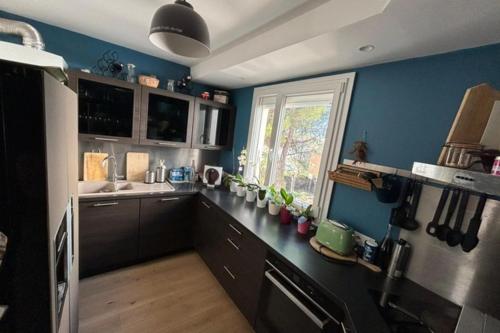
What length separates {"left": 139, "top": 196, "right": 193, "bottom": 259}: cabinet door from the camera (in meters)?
2.17

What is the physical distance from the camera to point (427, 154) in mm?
1223

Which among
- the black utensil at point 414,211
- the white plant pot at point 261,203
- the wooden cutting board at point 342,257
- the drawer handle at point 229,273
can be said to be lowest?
the drawer handle at point 229,273

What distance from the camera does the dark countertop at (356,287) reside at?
3.15ft

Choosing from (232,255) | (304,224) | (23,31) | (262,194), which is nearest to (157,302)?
(232,255)

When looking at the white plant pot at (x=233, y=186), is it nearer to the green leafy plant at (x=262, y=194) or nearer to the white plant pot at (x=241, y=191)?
the white plant pot at (x=241, y=191)

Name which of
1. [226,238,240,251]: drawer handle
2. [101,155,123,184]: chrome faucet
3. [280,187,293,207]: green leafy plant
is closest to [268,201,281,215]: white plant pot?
[280,187,293,207]: green leafy plant

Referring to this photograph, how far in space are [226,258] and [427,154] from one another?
1743 millimetres

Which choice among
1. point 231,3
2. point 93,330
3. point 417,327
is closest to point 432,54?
point 231,3

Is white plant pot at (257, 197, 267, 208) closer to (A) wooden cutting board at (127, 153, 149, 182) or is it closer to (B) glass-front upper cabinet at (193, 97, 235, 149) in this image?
(B) glass-front upper cabinet at (193, 97, 235, 149)

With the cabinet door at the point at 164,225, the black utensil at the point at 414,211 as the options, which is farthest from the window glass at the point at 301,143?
the cabinet door at the point at 164,225

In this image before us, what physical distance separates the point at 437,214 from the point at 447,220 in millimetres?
48

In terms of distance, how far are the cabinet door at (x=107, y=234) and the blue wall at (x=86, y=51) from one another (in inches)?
57.4

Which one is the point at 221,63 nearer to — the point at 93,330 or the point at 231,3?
the point at 231,3

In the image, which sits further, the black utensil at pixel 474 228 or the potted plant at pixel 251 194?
the potted plant at pixel 251 194
